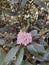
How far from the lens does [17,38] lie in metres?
1.34

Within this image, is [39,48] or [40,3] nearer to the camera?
[39,48]

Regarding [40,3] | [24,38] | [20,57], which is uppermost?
[40,3]

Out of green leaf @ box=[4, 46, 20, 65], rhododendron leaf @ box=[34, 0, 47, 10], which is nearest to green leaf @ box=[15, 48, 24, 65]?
green leaf @ box=[4, 46, 20, 65]

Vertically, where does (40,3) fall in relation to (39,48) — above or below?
above

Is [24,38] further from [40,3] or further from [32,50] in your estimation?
[40,3]

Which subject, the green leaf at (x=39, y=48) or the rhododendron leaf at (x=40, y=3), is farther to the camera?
the rhododendron leaf at (x=40, y=3)

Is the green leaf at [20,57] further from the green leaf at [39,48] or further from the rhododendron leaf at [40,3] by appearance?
the rhododendron leaf at [40,3]

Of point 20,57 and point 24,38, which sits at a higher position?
point 24,38

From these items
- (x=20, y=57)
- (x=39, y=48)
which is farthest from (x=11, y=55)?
(x=39, y=48)

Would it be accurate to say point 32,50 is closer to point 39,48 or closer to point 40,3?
→ point 39,48

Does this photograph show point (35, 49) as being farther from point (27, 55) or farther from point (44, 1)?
point (44, 1)

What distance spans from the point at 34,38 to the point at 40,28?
175 mm

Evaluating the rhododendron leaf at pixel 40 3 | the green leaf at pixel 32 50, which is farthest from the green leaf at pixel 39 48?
the rhododendron leaf at pixel 40 3

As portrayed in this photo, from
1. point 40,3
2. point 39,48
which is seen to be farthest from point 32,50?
point 40,3
